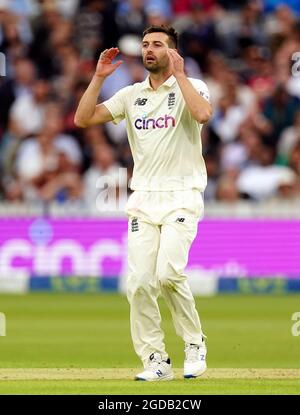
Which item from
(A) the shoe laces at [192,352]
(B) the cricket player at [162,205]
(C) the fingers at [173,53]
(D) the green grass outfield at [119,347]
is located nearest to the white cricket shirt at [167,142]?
(B) the cricket player at [162,205]

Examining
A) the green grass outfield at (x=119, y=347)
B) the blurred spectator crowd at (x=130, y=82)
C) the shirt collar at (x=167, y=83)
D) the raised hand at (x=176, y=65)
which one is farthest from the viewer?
the blurred spectator crowd at (x=130, y=82)

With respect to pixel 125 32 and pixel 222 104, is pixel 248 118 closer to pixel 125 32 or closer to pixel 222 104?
pixel 222 104

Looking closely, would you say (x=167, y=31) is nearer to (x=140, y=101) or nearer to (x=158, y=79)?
(x=158, y=79)

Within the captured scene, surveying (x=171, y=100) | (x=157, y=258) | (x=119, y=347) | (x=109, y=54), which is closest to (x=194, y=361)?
(x=157, y=258)

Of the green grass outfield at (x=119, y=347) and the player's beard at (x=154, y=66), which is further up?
the player's beard at (x=154, y=66)

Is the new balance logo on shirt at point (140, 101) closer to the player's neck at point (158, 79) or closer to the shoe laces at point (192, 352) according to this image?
the player's neck at point (158, 79)

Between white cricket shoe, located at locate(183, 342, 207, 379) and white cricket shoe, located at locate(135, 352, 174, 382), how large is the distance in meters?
0.14

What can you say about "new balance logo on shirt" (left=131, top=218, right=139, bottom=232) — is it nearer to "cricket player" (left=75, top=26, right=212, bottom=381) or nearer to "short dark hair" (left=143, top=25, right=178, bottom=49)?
"cricket player" (left=75, top=26, right=212, bottom=381)

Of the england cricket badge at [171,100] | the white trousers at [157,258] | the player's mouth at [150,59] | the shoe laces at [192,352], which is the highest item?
the player's mouth at [150,59]

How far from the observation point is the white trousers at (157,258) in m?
8.67

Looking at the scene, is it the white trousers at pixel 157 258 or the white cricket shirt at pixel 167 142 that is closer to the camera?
the white trousers at pixel 157 258

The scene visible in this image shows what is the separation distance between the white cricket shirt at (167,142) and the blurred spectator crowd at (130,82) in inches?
309

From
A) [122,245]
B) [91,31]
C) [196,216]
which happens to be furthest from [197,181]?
[91,31]

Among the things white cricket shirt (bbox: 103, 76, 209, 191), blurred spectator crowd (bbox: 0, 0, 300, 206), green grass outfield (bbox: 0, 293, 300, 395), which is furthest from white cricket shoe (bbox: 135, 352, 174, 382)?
blurred spectator crowd (bbox: 0, 0, 300, 206)
